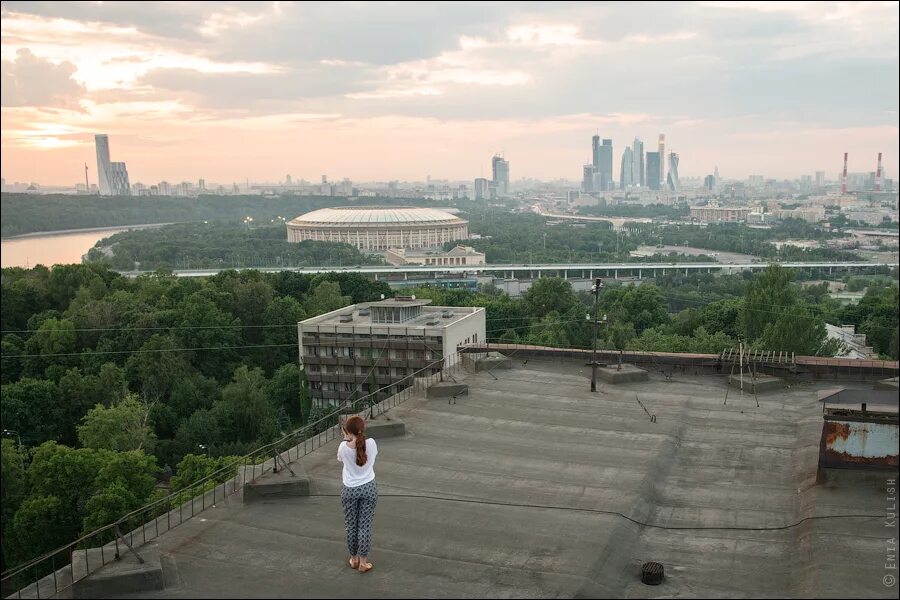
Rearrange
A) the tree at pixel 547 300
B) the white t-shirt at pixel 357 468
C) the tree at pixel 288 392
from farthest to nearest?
1. the tree at pixel 547 300
2. the tree at pixel 288 392
3. the white t-shirt at pixel 357 468

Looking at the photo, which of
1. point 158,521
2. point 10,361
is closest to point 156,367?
point 10,361

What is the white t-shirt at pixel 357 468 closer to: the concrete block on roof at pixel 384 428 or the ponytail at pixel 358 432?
the ponytail at pixel 358 432

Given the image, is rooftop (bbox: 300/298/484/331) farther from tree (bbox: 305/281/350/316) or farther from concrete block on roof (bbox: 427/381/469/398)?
concrete block on roof (bbox: 427/381/469/398)

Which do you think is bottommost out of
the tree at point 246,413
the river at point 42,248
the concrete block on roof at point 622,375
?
the tree at point 246,413

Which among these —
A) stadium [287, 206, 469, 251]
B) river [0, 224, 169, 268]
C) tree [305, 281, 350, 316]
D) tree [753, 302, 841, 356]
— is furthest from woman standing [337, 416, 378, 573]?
stadium [287, 206, 469, 251]

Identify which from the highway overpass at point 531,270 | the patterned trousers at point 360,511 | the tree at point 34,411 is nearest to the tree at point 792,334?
the patterned trousers at point 360,511

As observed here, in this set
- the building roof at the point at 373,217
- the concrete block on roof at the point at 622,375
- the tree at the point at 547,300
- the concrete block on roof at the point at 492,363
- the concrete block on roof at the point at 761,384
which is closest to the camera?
the concrete block on roof at the point at 761,384

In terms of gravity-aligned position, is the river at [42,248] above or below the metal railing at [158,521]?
above

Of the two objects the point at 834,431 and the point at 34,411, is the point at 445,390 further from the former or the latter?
the point at 34,411
